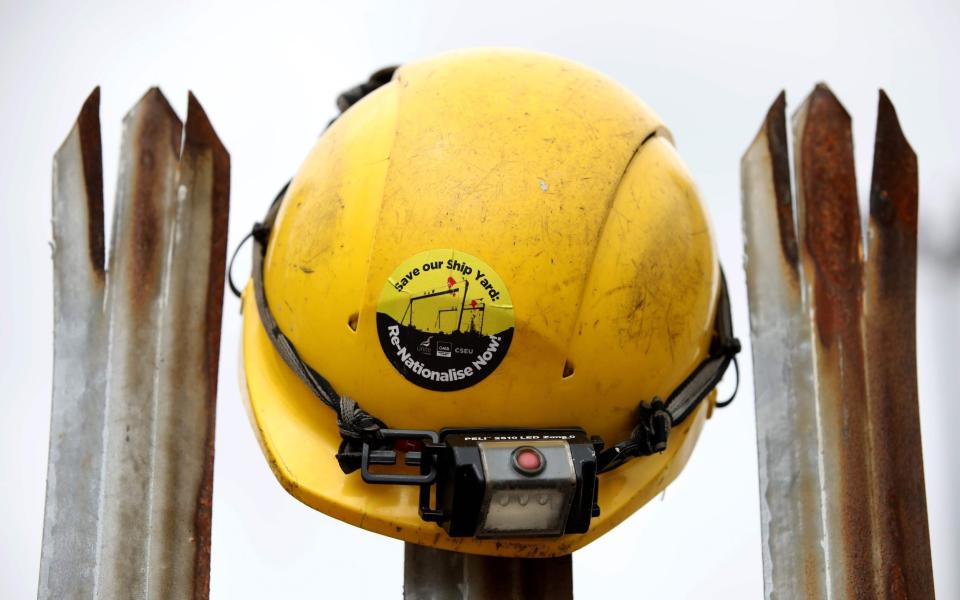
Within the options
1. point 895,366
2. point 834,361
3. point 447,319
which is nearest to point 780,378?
point 834,361

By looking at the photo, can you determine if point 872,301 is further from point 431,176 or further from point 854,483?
point 431,176

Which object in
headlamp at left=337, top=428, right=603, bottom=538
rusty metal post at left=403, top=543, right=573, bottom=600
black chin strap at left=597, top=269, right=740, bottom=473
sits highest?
black chin strap at left=597, top=269, right=740, bottom=473

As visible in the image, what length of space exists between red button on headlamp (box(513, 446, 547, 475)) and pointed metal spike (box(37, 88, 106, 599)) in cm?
102

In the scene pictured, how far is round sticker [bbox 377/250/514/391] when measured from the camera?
2230 millimetres

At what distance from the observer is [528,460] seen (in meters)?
2.15

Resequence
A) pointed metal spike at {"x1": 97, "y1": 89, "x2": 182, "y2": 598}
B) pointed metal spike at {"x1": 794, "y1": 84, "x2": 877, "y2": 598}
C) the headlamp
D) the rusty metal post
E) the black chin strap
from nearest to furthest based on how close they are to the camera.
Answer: the headlamp, the black chin strap, the rusty metal post, pointed metal spike at {"x1": 97, "y1": 89, "x2": 182, "y2": 598}, pointed metal spike at {"x1": 794, "y1": 84, "x2": 877, "y2": 598}

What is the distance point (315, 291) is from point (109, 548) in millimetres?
743

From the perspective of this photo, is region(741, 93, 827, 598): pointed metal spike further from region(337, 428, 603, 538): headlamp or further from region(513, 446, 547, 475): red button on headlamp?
region(513, 446, 547, 475): red button on headlamp

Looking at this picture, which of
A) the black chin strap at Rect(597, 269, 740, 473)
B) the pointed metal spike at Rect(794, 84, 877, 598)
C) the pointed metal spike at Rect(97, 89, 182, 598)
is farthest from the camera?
the pointed metal spike at Rect(794, 84, 877, 598)

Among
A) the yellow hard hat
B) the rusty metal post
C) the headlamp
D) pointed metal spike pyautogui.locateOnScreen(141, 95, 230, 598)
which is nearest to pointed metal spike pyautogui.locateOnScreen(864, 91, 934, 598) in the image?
the yellow hard hat

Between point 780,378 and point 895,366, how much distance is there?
266 mm

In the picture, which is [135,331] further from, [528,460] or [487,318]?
[528,460]

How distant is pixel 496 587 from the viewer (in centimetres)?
249

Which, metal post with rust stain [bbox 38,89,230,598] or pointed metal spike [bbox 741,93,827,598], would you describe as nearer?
metal post with rust stain [bbox 38,89,230,598]
